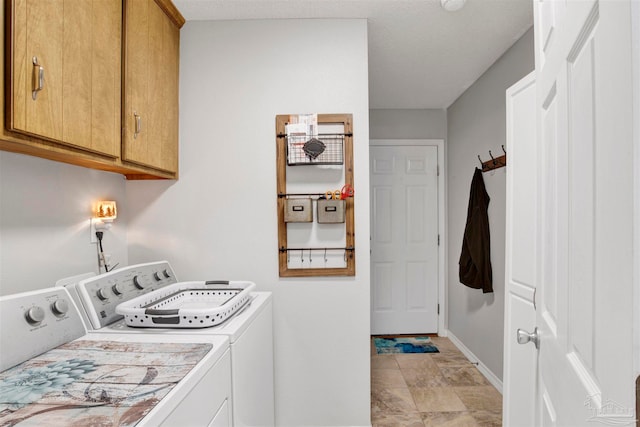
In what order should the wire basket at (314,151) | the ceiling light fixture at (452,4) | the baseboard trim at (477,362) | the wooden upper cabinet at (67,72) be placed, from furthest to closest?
the baseboard trim at (477,362)
the wire basket at (314,151)
the ceiling light fixture at (452,4)
the wooden upper cabinet at (67,72)

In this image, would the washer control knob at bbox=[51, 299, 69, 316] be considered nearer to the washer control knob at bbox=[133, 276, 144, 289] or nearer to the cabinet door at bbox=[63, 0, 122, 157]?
the washer control knob at bbox=[133, 276, 144, 289]

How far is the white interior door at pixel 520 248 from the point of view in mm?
1322

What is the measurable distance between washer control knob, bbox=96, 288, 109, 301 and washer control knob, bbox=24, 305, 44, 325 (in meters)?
0.25

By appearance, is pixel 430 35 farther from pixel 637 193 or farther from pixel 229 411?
pixel 229 411

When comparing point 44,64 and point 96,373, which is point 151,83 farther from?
point 96,373

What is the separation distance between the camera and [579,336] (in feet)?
1.89

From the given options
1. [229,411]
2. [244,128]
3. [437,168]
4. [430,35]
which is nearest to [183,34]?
[244,128]

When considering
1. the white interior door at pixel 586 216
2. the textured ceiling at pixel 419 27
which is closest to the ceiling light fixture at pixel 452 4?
the textured ceiling at pixel 419 27

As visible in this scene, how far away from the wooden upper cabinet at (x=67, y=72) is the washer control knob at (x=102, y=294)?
1.87ft

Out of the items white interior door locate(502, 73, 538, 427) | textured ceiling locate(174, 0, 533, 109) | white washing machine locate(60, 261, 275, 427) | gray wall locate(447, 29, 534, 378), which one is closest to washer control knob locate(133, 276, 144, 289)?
white washing machine locate(60, 261, 275, 427)

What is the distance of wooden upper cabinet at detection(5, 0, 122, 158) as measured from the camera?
0.92 metres

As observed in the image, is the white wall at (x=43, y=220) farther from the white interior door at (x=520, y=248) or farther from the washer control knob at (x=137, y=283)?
the white interior door at (x=520, y=248)

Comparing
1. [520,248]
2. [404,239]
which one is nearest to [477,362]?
[404,239]

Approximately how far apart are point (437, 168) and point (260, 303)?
9.05 ft
